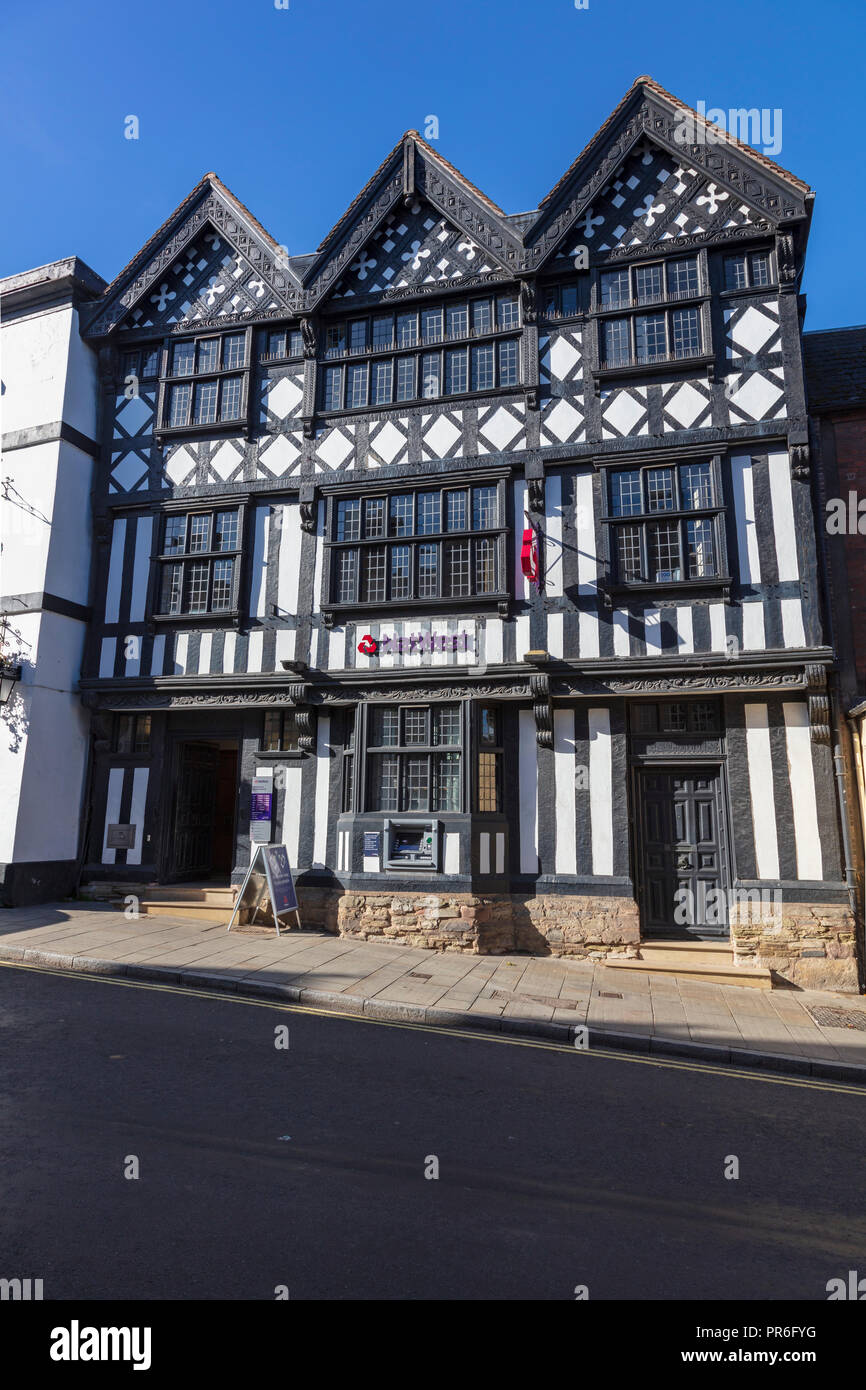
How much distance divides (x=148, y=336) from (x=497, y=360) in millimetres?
7116

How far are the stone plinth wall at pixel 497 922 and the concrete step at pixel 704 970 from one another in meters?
0.24

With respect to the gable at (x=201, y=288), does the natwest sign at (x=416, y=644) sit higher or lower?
lower

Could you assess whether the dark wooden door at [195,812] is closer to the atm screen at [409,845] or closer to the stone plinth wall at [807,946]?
the atm screen at [409,845]

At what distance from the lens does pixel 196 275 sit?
15109 mm

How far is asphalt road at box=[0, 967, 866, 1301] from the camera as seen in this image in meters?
3.41

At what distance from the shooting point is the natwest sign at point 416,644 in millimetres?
12406

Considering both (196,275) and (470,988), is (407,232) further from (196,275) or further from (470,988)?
(470,988)

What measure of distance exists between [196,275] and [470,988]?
14.5 m

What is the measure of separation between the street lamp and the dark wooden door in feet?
9.94

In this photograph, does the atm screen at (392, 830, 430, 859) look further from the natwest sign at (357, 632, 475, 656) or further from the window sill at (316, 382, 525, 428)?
the window sill at (316, 382, 525, 428)

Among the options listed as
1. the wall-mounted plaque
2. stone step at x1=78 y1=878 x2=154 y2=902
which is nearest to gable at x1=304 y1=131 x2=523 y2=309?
the wall-mounted plaque

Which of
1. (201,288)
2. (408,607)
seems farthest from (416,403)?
(201,288)

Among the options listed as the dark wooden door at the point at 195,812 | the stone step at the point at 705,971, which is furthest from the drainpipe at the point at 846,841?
the dark wooden door at the point at 195,812
